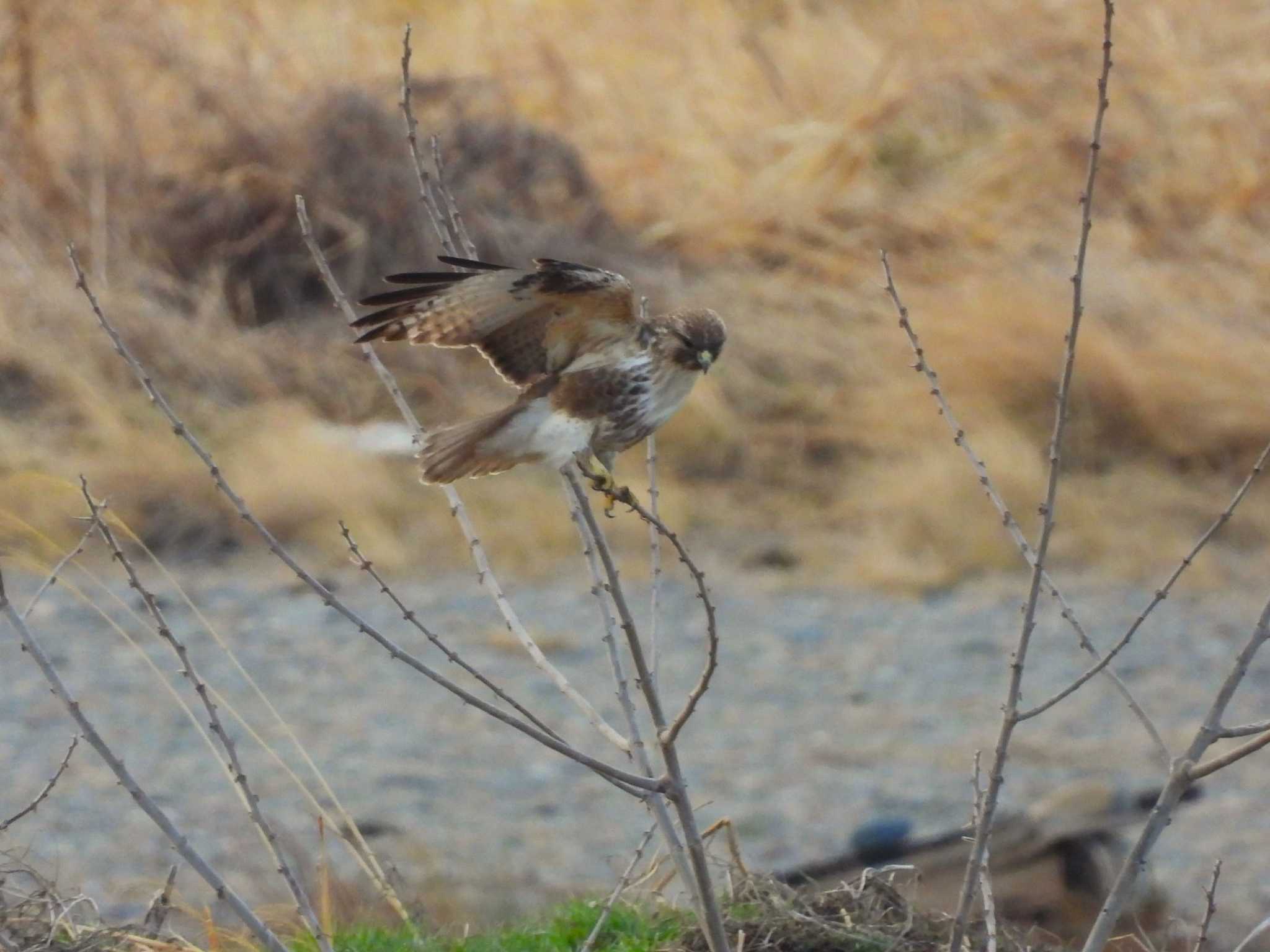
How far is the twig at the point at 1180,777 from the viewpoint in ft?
7.59

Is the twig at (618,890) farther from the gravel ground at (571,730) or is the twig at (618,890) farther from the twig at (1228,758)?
the gravel ground at (571,730)

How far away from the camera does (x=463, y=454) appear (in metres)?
2.93

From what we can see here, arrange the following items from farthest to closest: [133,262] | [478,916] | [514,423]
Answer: [133,262] < [478,916] < [514,423]

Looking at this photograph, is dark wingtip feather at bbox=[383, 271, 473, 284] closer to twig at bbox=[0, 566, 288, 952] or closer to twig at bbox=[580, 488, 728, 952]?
twig at bbox=[580, 488, 728, 952]

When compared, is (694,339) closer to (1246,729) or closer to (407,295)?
(407,295)

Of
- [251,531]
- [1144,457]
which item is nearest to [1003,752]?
[251,531]

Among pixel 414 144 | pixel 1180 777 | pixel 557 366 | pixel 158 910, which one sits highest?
pixel 414 144

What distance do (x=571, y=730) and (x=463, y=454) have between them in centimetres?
379

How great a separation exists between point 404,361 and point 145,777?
12.1ft

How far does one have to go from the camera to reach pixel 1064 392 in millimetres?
2379

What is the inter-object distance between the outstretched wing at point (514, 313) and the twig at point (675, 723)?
0.36m

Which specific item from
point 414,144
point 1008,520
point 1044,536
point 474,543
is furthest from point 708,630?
point 414,144

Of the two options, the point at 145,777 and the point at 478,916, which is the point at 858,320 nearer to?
the point at 145,777

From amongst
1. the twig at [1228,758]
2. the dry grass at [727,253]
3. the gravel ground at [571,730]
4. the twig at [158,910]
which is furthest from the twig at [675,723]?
the dry grass at [727,253]
